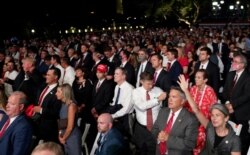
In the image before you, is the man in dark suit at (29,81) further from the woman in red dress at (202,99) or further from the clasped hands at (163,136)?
the clasped hands at (163,136)

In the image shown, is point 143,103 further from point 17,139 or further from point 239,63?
point 17,139

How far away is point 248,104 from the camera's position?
7266 millimetres

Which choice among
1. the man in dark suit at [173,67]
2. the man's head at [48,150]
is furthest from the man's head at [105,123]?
the man in dark suit at [173,67]

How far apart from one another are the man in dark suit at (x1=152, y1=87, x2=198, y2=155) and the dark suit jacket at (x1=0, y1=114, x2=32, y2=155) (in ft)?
5.45

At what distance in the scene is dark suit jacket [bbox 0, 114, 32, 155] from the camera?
481 centimetres

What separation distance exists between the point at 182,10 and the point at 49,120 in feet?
171

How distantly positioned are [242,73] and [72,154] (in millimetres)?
3418

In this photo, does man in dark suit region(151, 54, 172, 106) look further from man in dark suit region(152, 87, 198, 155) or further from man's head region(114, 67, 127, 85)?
man in dark suit region(152, 87, 198, 155)

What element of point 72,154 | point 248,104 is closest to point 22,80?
point 72,154

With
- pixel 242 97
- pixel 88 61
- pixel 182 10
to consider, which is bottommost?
pixel 242 97

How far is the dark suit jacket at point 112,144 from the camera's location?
511 cm

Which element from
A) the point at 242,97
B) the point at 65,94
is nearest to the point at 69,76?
the point at 65,94

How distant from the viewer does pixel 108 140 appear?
5.17 metres

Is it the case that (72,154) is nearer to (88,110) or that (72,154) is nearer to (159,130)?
Answer: (159,130)
